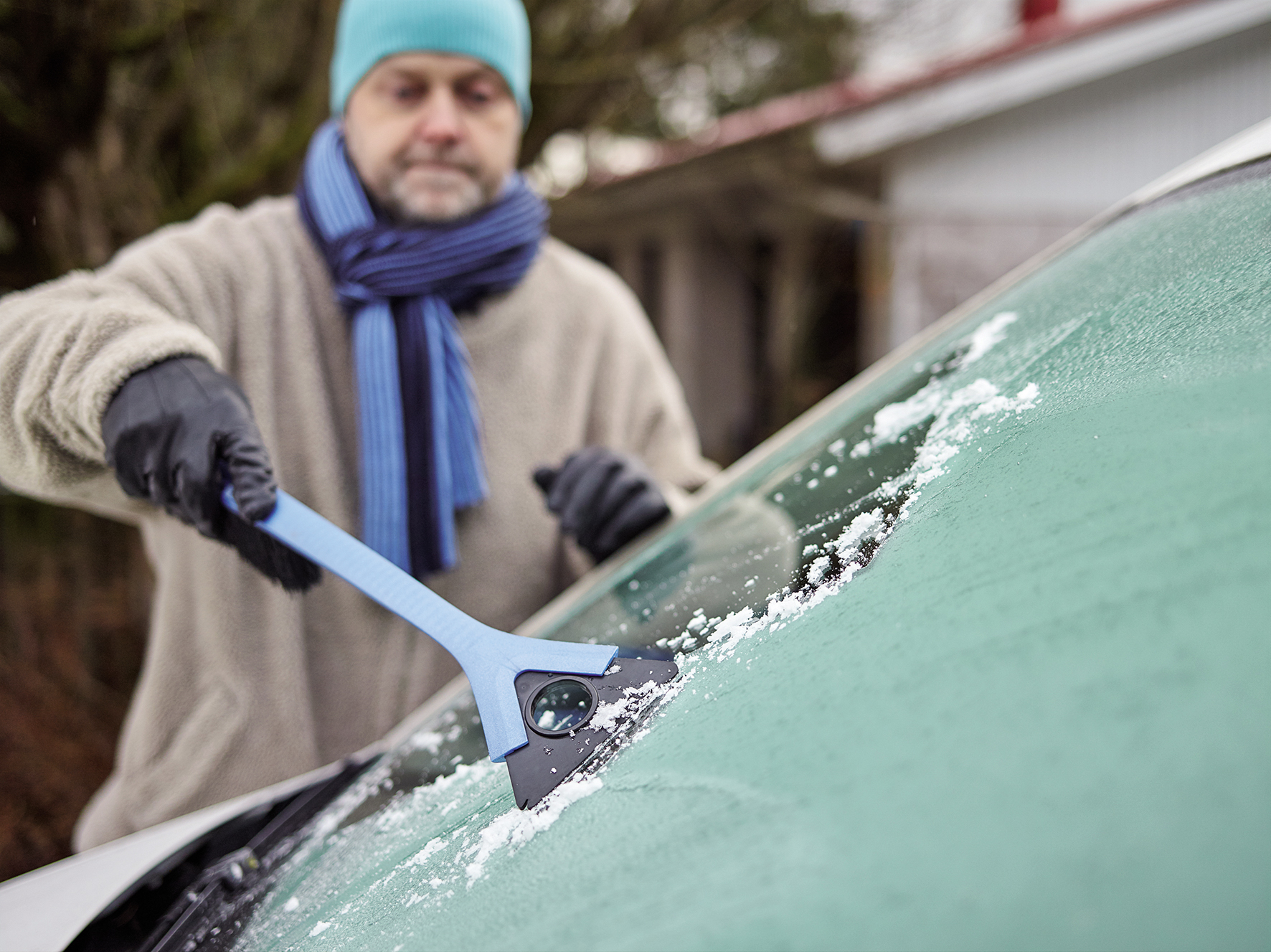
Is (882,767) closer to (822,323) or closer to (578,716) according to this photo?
(578,716)

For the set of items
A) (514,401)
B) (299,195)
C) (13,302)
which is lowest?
(514,401)

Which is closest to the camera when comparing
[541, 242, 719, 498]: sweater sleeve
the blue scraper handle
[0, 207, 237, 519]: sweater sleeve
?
the blue scraper handle

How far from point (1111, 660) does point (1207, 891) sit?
12cm

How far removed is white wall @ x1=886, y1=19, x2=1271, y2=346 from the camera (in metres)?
5.32

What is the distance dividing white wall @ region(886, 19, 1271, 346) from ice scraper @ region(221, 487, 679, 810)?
5886 mm

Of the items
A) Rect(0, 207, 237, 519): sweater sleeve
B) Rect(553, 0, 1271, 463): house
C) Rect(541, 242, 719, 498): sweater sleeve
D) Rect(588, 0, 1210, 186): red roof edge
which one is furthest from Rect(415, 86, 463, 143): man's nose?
Rect(588, 0, 1210, 186): red roof edge


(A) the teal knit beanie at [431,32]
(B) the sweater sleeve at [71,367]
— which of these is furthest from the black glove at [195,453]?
(A) the teal knit beanie at [431,32]

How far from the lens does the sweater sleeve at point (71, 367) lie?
1166 mm

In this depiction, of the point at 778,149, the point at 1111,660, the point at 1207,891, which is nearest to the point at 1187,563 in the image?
the point at 1111,660

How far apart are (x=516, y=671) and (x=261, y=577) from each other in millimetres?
940

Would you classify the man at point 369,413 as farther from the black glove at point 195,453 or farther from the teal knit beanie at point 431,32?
the black glove at point 195,453

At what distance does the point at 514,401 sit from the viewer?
6.42ft

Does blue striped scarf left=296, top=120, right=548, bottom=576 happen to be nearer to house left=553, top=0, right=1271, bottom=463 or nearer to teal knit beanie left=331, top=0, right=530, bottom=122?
teal knit beanie left=331, top=0, right=530, bottom=122

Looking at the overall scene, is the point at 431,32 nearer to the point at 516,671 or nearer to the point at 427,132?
the point at 427,132
